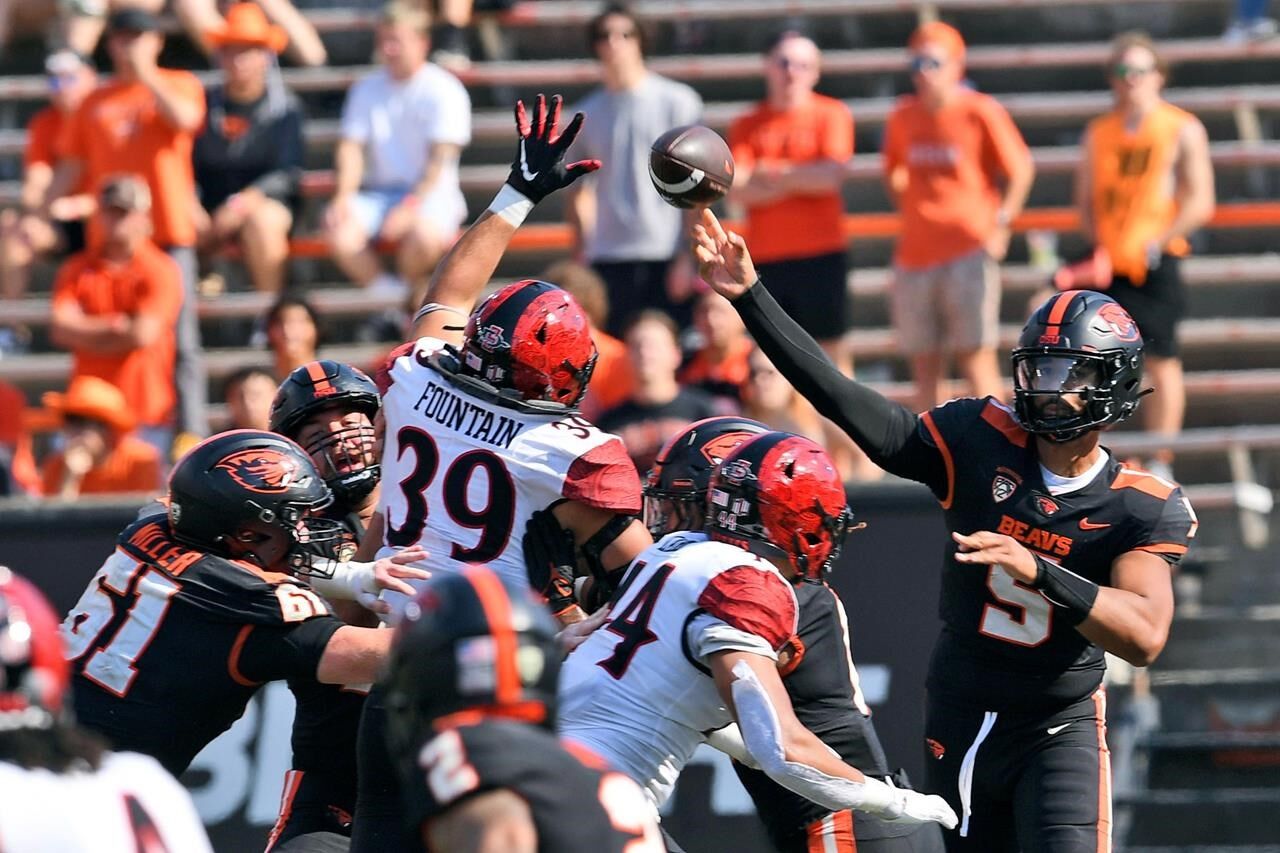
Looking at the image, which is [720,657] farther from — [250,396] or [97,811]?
[250,396]

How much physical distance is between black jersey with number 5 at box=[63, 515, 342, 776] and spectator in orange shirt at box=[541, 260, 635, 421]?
3.91m

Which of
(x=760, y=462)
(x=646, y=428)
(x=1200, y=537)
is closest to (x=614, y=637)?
(x=760, y=462)

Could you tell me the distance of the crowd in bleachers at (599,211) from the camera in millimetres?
9516

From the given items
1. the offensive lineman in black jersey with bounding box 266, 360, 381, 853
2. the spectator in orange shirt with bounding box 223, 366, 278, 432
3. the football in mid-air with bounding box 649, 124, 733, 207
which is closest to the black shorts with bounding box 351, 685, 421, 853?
the offensive lineman in black jersey with bounding box 266, 360, 381, 853

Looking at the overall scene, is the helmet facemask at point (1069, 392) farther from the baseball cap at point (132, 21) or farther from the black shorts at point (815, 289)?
the baseball cap at point (132, 21)

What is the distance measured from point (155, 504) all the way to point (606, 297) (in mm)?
4150

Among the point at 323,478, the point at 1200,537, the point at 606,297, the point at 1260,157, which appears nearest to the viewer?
the point at 323,478

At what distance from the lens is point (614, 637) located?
466 centimetres

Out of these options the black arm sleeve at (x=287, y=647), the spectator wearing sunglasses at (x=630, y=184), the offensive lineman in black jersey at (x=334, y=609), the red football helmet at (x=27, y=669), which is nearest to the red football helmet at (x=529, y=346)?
the offensive lineman in black jersey at (x=334, y=609)

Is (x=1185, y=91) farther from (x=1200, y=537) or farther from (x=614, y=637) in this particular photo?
(x=614, y=637)

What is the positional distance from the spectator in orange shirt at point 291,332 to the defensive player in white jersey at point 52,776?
549cm

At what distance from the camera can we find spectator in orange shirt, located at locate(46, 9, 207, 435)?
9992 mm

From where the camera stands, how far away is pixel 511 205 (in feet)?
19.8

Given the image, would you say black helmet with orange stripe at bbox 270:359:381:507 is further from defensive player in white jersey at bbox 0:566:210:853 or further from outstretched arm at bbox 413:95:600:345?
defensive player in white jersey at bbox 0:566:210:853
